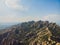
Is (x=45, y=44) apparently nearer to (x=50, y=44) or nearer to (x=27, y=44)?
(x=50, y=44)

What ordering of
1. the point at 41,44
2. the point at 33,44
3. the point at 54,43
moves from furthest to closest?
the point at 33,44 → the point at 41,44 → the point at 54,43

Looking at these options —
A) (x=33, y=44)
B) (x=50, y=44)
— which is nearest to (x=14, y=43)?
(x=33, y=44)

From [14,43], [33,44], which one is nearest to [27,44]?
[33,44]

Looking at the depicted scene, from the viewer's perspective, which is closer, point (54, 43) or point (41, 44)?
point (54, 43)

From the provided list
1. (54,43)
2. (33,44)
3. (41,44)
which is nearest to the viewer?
(54,43)

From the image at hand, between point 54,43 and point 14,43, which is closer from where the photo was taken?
point 54,43

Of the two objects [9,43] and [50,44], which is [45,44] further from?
[9,43]

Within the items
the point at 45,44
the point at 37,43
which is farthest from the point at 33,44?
the point at 45,44
